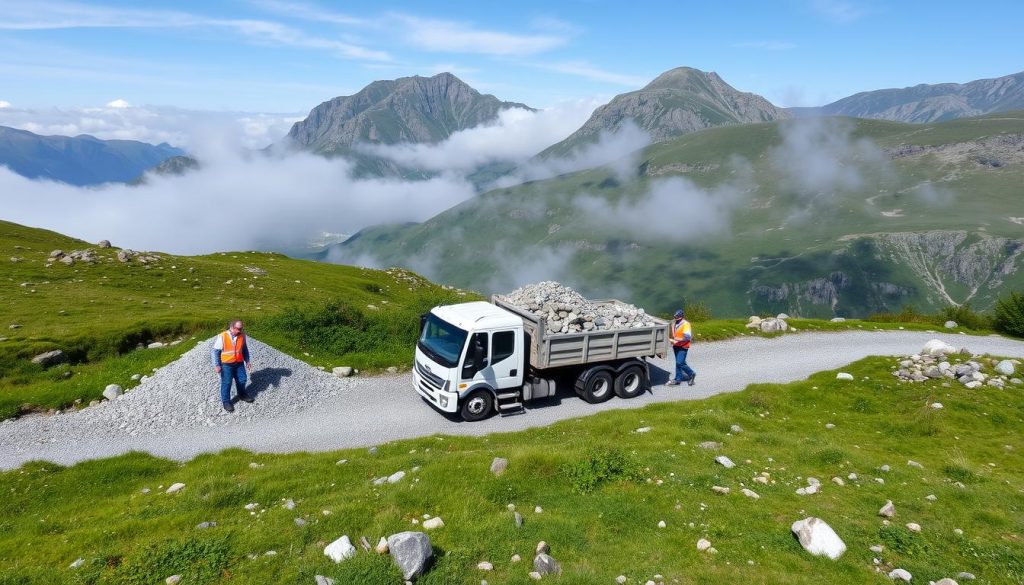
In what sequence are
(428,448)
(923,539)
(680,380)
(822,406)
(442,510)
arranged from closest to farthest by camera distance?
(923,539), (442,510), (428,448), (822,406), (680,380)

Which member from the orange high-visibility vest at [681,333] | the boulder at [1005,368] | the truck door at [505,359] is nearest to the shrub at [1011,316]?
the boulder at [1005,368]

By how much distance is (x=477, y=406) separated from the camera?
17453mm

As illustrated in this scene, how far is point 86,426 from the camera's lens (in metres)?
16.0

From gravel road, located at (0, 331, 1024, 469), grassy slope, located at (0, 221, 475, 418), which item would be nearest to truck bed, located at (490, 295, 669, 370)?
gravel road, located at (0, 331, 1024, 469)

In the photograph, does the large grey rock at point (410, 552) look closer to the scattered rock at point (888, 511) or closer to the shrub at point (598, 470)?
the shrub at point (598, 470)

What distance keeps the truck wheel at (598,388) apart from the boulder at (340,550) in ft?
39.0

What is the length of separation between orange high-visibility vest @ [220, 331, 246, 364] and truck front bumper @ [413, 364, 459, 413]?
6.00 metres

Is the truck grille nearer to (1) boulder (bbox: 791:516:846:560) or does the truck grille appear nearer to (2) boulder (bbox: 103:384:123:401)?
(2) boulder (bbox: 103:384:123:401)

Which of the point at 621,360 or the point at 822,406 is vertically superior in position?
the point at 621,360

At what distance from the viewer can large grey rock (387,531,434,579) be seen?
782cm

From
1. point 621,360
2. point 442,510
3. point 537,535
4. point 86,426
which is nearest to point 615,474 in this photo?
point 537,535

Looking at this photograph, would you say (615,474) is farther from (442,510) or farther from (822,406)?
(822,406)

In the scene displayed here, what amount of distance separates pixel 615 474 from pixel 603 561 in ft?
9.74

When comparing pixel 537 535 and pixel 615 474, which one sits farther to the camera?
pixel 615 474
